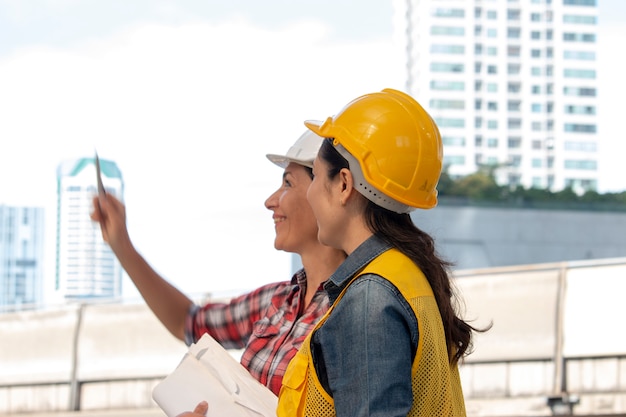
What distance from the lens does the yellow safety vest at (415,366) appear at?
6.06 feet

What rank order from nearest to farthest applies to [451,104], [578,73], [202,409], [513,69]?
[202,409] < [451,104] < [578,73] < [513,69]

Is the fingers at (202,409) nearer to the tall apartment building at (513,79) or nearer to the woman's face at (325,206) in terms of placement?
the woman's face at (325,206)

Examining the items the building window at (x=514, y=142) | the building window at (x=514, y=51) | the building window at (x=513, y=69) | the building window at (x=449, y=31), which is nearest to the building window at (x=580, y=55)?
the building window at (x=513, y=69)

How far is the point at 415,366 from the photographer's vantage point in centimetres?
184

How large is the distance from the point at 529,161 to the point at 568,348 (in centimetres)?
6323

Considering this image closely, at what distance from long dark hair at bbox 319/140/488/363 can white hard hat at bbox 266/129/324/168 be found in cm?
115

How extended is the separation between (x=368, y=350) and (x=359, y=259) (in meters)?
0.24

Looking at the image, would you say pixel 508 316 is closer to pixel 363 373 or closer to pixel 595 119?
pixel 363 373

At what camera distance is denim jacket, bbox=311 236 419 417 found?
5.78ft

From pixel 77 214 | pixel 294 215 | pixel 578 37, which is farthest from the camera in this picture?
pixel 578 37

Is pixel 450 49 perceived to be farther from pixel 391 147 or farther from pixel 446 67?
pixel 391 147

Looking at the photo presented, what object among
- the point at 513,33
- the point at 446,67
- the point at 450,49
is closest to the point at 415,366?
the point at 446,67

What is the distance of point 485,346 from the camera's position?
10.4 m

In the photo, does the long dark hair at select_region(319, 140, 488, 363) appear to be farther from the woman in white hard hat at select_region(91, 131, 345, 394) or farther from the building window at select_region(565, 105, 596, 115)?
the building window at select_region(565, 105, 596, 115)
